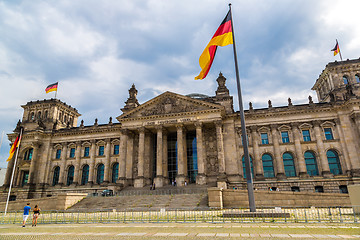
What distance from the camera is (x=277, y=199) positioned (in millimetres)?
24875

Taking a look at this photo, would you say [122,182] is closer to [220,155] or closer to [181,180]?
[181,180]

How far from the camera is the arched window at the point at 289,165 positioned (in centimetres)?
3850

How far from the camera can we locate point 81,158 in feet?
161

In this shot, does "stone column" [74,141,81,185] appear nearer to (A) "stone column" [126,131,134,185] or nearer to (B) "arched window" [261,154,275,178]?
(A) "stone column" [126,131,134,185]

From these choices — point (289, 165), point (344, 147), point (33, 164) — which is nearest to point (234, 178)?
point (289, 165)

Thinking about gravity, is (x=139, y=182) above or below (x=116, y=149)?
below

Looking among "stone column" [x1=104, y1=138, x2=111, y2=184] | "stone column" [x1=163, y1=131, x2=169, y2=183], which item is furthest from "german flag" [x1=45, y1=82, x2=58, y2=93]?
"stone column" [x1=163, y1=131, x2=169, y2=183]

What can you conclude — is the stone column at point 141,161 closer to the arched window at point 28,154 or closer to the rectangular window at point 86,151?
the rectangular window at point 86,151

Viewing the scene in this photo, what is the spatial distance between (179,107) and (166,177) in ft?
39.4

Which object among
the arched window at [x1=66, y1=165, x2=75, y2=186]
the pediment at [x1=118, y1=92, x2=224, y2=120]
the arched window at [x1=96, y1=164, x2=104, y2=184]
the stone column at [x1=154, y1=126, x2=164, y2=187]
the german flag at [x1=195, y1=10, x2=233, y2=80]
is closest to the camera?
the german flag at [x1=195, y1=10, x2=233, y2=80]

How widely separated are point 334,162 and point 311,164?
10.8 feet

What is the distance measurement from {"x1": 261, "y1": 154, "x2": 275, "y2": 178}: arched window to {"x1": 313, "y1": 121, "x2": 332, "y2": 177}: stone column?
23.6 feet

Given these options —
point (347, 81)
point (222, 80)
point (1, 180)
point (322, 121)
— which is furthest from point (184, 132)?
point (1, 180)

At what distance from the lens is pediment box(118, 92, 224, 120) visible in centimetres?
4062
